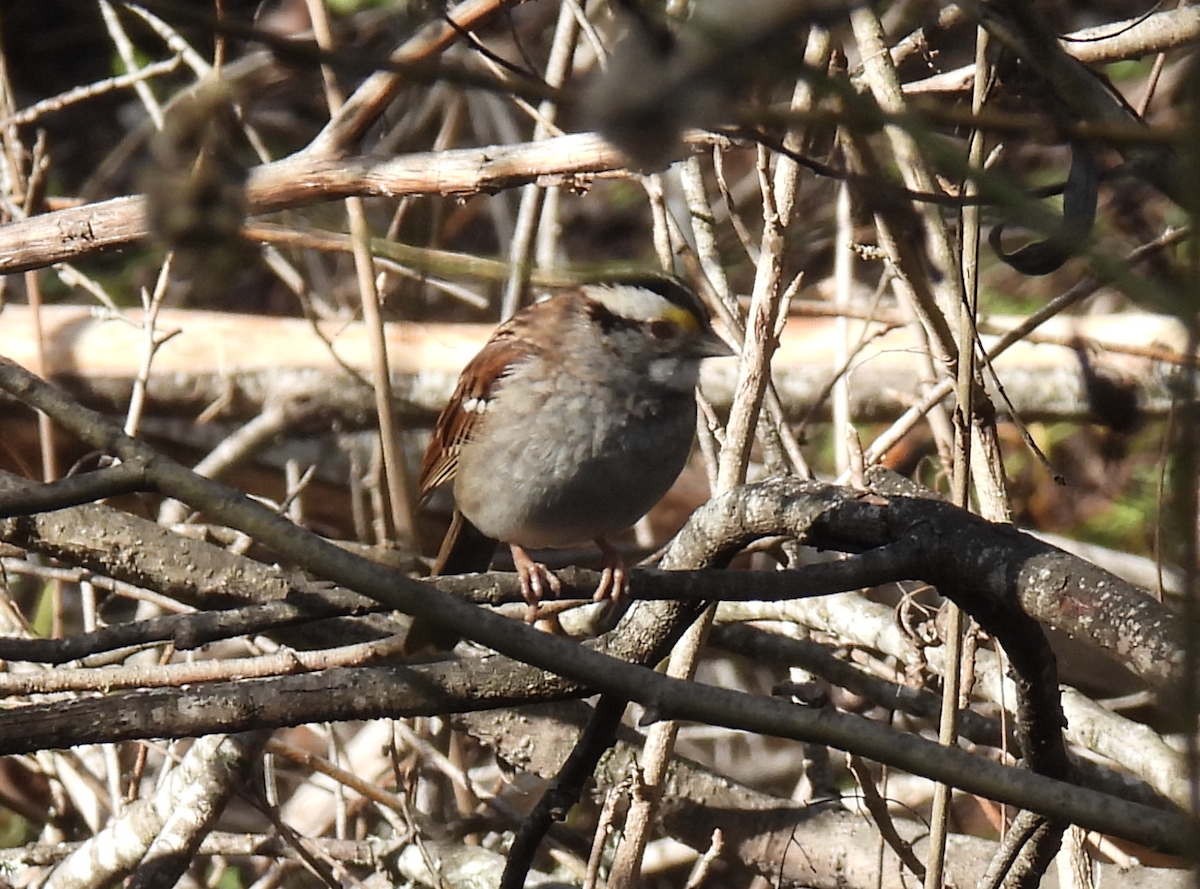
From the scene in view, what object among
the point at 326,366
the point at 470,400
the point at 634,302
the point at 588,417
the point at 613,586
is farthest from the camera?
the point at 326,366

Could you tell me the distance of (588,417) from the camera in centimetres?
352

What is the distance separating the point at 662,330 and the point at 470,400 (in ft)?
2.06

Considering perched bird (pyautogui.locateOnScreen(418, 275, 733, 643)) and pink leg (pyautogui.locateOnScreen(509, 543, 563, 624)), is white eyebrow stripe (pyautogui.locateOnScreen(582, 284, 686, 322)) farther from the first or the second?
pink leg (pyautogui.locateOnScreen(509, 543, 563, 624))

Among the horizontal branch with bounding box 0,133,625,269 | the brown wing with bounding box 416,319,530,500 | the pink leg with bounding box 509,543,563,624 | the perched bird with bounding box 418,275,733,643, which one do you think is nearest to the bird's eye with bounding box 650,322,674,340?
the perched bird with bounding box 418,275,733,643

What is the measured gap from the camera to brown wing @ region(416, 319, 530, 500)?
3.83 meters

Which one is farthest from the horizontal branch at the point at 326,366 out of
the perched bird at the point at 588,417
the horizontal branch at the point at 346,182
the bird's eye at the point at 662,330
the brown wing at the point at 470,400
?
the horizontal branch at the point at 346,182

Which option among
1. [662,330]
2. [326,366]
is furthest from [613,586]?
[326,366]

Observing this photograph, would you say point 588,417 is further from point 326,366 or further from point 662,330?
point 326,366

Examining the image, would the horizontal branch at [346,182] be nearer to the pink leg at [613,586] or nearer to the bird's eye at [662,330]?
the bird's eye at [662,330]

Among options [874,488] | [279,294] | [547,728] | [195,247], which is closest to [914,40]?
[874,488]

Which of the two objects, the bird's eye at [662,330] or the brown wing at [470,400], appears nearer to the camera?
the bird's eye at [662,330]

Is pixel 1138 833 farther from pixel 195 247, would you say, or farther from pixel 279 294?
pixel 279 294

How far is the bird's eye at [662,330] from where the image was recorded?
3.60 metres

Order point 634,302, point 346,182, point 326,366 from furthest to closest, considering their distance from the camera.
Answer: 1. point 326,366
2. point 634,302
3. point 346,182
